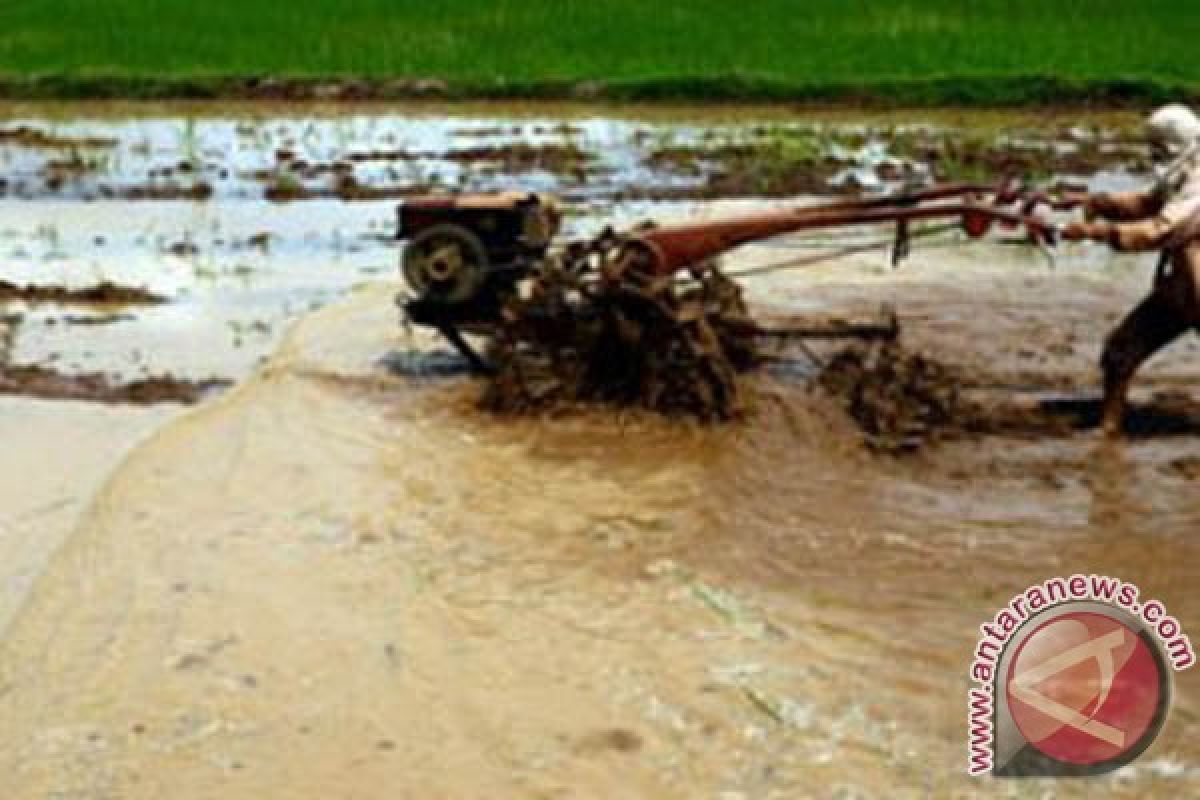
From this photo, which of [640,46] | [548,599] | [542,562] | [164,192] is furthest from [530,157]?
[548,599]

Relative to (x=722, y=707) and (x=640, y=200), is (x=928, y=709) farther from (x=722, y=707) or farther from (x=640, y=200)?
(x=640, y=200)

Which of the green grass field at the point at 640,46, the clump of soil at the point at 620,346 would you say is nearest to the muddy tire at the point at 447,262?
the clump of soil at the point at 620,346

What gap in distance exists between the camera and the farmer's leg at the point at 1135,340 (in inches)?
248

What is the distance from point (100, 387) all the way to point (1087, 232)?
4206 mm

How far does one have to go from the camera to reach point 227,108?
18547mm

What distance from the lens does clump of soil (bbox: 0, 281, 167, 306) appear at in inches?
360

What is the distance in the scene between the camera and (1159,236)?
231 inches

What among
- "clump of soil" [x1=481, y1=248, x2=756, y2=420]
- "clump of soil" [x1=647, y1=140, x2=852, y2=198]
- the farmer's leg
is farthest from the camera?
"clump of soil" [x1=647, y1=140, x2=852, y2=198]

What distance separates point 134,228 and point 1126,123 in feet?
33.4

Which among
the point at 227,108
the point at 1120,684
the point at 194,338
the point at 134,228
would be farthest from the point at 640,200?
the point at 1120,684

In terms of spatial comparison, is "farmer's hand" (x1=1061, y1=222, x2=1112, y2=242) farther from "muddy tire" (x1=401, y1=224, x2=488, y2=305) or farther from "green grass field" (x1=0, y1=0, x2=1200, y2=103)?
"green grass field" (x1=0, y1=0, x2=1200, y2=103)

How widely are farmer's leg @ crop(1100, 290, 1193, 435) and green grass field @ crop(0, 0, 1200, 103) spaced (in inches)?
484

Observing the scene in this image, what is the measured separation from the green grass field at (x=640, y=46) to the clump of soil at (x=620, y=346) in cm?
1215

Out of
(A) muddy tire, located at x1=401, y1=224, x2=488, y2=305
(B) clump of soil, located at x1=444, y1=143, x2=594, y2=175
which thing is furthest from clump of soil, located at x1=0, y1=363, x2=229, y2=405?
(B) clump of soil, located at x1=444, y1=143, x2=594, y2=175
